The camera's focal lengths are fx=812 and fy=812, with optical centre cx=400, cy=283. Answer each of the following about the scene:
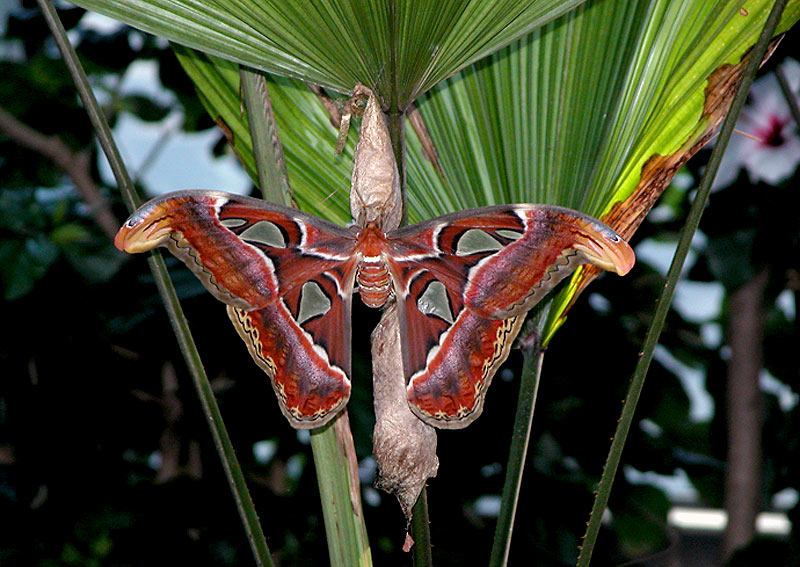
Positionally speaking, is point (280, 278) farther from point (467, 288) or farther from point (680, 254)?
point (680, 254)

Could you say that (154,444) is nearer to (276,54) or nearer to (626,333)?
(626,333)

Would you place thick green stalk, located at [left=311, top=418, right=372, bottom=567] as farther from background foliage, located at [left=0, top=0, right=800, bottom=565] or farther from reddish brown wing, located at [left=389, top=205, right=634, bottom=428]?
background foliage, located at [left=0, top=0, right=800, bottom=565]

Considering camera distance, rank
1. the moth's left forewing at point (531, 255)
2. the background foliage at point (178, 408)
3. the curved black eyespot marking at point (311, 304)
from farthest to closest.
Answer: the background foliage at point (178, 408)
the curved black eyespot marking at point (311, 304)
the moth's left forewing at point (531, 255)

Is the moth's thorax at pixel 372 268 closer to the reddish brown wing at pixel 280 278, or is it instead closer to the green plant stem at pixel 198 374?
the reddish brown wing at pixel 280 278

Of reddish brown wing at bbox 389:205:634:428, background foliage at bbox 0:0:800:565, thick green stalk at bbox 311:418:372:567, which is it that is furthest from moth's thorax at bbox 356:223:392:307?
background foliage at bbox 0:0:800:565

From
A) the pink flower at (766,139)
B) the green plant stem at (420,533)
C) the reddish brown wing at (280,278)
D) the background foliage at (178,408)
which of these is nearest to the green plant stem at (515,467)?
the green plant stem at (420,533)

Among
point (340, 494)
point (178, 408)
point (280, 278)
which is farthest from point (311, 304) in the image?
point (178, 408)
